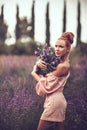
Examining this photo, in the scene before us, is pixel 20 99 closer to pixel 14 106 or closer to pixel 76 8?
pixel 14 106

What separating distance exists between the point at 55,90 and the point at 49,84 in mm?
84

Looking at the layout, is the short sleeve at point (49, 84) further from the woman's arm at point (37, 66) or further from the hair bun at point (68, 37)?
the hair bun at point (68, 37)

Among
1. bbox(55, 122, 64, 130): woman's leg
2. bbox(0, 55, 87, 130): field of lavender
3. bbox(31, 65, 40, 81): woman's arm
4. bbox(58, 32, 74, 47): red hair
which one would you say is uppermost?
bbox(58, 32, 74, 47): red hair

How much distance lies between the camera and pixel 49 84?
371 cm

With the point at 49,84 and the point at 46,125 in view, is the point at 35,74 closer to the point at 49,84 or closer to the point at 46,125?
the point at 49,84

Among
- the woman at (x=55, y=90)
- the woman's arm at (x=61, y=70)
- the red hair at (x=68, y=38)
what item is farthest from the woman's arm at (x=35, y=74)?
the red hair at (x=68, y=38)

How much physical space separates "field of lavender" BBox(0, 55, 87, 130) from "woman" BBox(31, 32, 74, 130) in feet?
Answer: 0.21

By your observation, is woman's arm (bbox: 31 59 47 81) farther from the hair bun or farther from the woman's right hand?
the hair bun

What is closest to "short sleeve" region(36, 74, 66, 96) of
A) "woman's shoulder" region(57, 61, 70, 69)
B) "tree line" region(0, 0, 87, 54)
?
"woman's shoulder" region(57, 61, 70, 69)

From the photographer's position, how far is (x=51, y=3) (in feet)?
13.1

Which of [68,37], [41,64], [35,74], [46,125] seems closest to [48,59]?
[41,64]

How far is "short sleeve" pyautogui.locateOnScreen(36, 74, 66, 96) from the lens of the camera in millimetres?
3705

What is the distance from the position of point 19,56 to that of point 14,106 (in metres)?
0.51

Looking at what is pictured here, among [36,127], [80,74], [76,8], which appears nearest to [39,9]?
[76,8]
